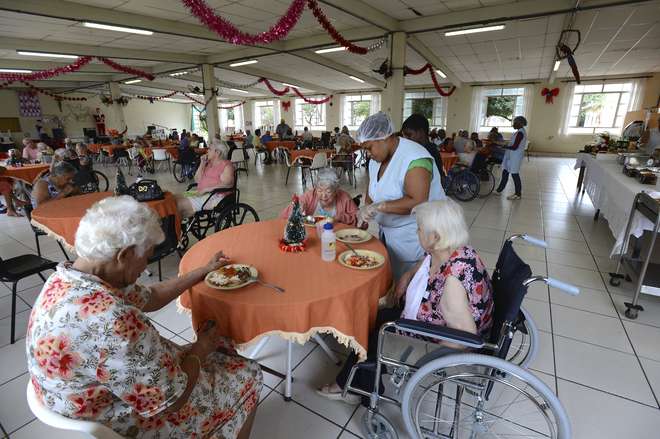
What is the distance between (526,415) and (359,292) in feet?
3.47

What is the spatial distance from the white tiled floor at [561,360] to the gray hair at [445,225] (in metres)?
0.90

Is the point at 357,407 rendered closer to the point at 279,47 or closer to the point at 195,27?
the point at 195,27

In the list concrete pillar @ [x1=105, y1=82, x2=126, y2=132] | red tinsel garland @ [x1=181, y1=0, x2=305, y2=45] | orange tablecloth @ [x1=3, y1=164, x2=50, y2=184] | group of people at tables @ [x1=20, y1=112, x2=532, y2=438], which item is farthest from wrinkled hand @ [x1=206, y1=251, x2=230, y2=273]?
concrete pillar @ [x1=105, y1=82, x2=126, y2=132]

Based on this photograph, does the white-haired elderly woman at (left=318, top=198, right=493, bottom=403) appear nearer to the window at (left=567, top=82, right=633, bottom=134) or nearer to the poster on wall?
the window at (left=567, top=82, right=633, bottom=134)

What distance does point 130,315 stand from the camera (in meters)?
0.84

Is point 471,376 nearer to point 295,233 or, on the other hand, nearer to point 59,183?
point 295,233

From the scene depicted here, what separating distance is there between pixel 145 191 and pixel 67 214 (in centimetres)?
56

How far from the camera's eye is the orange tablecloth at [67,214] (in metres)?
2.33

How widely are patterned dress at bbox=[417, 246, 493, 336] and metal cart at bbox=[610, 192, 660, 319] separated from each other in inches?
65.0

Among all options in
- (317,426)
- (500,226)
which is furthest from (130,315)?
(500,226)

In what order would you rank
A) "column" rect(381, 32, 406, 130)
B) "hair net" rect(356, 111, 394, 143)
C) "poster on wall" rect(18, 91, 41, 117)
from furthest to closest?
"poster on wall" rect(18, 91, 41, 117), "column" rect(381, 32, 406, 130), "hair net" rect(356, 111, 394, 143)

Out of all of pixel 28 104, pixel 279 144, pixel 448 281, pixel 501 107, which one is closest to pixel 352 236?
pixel 448 281

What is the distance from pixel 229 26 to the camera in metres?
4.30

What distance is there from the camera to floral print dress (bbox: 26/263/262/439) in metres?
0.77
